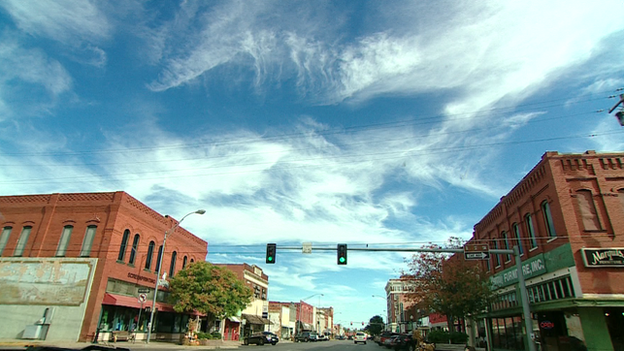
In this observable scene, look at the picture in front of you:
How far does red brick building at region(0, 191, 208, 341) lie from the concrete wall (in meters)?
0.07

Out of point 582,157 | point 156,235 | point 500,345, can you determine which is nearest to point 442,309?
point 500,345

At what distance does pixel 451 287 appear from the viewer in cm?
2947

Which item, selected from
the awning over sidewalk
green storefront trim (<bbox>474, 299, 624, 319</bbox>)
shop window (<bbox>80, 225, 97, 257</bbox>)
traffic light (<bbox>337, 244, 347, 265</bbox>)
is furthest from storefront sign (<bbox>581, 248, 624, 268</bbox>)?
the awning over sidewalk

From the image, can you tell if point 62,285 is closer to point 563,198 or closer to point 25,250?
point 25,250

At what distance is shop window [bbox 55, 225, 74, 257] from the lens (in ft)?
98.0

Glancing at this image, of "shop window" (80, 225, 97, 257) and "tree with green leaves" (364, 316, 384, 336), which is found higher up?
"shop window" (80, 225, 97, 257)

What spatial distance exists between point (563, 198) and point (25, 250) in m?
38.7

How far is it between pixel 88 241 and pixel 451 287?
2887cm

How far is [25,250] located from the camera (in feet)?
100

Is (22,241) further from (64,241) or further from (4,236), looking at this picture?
(64,241)

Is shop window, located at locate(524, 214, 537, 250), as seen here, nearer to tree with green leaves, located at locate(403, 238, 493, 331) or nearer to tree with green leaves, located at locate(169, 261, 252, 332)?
tree with green leaves, located at locate(403, 238, 493, 331)

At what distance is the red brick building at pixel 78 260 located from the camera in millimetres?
27406

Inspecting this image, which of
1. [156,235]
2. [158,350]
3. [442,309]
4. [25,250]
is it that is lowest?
[158,350]

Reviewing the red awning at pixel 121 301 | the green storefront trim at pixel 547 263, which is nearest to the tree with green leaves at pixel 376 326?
the green storefront trim at pixel 547 263
